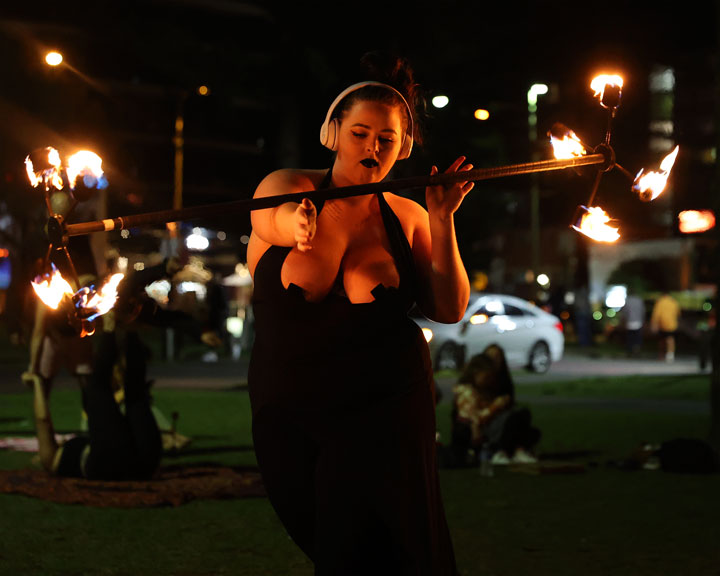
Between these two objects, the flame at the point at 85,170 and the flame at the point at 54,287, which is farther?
the flame at the point at 85,170

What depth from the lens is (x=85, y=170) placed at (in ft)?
12.5

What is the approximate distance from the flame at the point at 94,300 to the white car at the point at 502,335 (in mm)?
20622

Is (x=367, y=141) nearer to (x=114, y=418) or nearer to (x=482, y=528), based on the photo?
(x=482, y=528)

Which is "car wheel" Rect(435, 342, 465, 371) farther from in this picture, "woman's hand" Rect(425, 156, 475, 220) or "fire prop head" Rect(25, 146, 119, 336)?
"woman's hand" Rect(425, 156, 475, 220)

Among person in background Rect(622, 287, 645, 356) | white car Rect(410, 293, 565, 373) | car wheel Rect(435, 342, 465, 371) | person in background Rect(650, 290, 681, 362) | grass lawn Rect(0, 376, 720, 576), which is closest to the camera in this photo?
grass lawn Rect(0, 376, 720, 576)

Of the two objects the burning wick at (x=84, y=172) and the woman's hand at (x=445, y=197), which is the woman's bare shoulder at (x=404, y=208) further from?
the burning wick at (x=84, y=172)

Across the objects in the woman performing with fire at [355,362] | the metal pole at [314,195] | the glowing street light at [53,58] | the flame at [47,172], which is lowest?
the woman performing with fire at [355,362]

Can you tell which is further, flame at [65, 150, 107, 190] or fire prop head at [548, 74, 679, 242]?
flame at [65, 150, 107, 190]

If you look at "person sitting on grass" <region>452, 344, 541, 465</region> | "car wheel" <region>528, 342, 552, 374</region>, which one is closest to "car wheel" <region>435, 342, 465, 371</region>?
"car wheel" <region>528, 342, 552, 374</region>

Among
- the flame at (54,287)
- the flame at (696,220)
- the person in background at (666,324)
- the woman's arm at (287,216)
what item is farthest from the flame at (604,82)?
the person in background at (666,324)

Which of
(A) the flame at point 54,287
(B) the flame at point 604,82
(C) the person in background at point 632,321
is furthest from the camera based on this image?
(C) the person in background at point 632,321

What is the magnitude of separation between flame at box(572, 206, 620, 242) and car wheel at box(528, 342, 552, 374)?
2230cm

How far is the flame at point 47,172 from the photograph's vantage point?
3.75 metres

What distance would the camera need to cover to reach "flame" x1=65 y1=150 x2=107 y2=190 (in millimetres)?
3789
